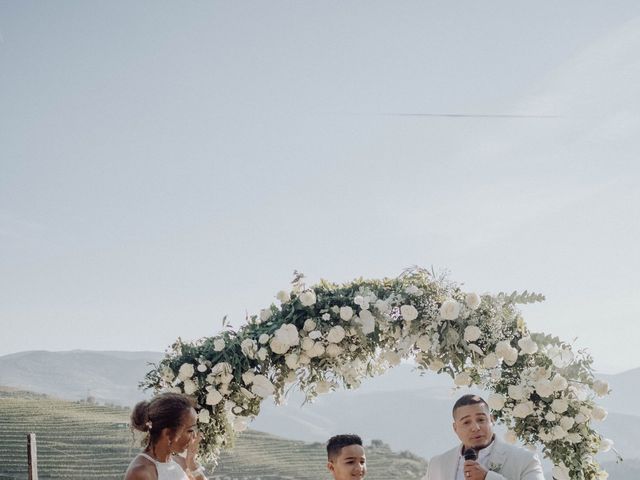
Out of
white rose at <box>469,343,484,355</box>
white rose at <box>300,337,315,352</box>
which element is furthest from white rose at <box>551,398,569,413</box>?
white rose at <box>300,337,315,352</box>

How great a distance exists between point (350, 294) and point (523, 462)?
229cm

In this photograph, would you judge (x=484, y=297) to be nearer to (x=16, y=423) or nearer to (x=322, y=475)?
(x=322, y=475)

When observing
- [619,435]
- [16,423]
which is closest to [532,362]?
[16,423]

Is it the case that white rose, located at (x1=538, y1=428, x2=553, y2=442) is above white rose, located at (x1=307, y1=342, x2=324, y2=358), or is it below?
below

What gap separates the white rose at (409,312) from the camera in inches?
264

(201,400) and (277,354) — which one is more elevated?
(277,354)

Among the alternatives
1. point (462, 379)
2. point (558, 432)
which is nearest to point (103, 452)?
point (462, 379)

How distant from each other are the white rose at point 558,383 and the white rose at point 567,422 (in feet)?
0.87

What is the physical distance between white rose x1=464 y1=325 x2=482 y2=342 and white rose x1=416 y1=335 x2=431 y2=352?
371 millimetres

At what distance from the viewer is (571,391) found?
6.50 metres

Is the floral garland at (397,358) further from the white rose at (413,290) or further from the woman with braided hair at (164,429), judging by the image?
the woman with braided hair at (164,429)

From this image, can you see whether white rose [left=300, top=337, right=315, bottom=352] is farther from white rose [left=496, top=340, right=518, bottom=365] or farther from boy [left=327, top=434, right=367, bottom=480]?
white rose [left=496, top=340, right=518, bottom=365]

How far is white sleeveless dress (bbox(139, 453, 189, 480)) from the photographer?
4.78 metres

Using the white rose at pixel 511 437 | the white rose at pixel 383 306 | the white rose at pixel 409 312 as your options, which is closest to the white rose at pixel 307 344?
the white rose at pixel 383 306
